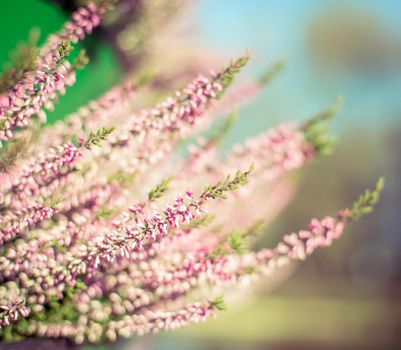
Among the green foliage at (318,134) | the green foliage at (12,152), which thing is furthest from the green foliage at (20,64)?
the green foliage at (318,134)

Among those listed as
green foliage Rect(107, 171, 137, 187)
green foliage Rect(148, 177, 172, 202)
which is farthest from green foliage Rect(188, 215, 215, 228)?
green foliage Rect(107, 171, 137, 187)

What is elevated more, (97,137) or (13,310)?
(97,137)

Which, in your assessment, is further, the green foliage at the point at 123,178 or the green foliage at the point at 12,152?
the green foliage at the point at 123,178

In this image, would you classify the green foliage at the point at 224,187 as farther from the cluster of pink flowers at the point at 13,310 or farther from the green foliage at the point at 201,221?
the cluster of pink flowers at the point at 13,310

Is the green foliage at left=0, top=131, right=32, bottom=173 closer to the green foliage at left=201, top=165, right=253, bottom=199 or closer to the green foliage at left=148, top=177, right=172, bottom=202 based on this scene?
the green foliage at left=148, top=177, right=172, bottom=202

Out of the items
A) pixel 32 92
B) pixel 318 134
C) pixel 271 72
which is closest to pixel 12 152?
pixel 32 92

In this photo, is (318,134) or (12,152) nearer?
(12,152)

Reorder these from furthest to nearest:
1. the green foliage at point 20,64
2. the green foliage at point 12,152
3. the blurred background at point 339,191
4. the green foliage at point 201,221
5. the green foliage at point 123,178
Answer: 1. the blurred background at point 339,191
2. the green foliage at point 123,178
3. the green foliage at point 201,221
4. the green foliage at point 12,152
5. the green foliage at point 20,64

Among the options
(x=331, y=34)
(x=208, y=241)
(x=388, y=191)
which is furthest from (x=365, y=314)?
(x=208, y=241)

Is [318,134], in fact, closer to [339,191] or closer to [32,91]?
[32,91]
